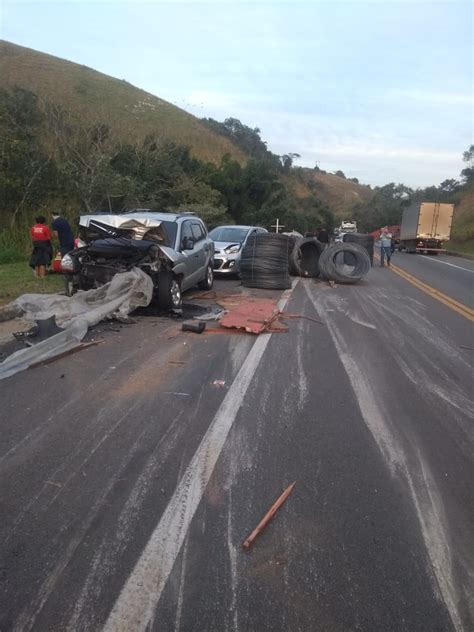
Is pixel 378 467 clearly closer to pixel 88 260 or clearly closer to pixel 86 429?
pixel 86 429

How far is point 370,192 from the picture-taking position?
156125 millimetres

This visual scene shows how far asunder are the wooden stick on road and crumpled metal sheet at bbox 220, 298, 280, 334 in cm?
474

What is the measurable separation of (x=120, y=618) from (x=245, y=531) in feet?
2.99

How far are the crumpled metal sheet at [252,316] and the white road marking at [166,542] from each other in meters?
3.55

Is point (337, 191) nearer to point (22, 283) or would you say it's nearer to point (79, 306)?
point (22, 283)

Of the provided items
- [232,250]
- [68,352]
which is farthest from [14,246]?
[68,352]

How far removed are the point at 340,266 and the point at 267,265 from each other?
11.7ft

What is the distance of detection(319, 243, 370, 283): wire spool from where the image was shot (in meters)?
15.9

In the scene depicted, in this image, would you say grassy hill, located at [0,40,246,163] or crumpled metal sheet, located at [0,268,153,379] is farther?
grassy hill, located at [0,40,246,163]

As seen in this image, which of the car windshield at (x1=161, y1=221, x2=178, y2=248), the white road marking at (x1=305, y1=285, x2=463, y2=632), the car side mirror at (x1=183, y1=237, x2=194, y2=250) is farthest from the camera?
the car side mirror at (x1=183, y1=237, x2=194, y2=250)

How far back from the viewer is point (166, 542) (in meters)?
Answer: 3.08

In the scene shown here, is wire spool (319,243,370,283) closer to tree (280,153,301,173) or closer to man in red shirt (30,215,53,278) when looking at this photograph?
man in red shirt (30,215,53,278)

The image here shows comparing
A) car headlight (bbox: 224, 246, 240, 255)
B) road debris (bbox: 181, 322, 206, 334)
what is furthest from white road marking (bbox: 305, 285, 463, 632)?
car headlight (bbox: 224, 246, 240, 255)

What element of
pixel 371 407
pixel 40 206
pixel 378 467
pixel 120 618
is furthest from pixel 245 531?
pixel 40 206
